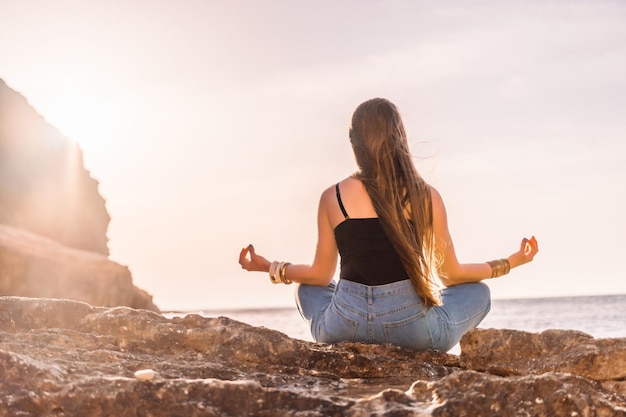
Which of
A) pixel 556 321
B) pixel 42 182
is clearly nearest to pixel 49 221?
pixel 42 182

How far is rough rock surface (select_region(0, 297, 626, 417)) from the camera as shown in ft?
7.72

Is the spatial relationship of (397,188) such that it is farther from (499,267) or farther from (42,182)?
(42,182)

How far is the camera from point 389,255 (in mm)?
4465

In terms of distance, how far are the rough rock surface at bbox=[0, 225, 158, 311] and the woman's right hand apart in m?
19.8

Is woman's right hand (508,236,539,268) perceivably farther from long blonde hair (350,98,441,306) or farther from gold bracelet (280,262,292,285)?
gold bracelet (280,262,292,285)

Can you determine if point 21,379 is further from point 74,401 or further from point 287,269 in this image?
point 287,269

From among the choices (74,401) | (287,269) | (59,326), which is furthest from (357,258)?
(74,401)

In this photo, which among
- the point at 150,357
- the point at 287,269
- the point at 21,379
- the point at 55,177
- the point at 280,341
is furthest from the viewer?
the point at 55,177

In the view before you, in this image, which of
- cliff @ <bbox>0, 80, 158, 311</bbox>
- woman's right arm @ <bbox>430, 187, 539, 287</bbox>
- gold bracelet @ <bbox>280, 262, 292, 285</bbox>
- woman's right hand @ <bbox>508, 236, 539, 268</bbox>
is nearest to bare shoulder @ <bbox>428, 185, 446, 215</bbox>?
woman's right arm @ <bbox>430, 187, 539, 287</bbox>

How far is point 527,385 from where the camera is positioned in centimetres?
239

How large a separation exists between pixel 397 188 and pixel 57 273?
2166 centimetres

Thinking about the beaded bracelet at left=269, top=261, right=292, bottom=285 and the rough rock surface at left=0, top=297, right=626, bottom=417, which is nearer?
the rough rock surface at left=0, top=297, right=626, bottom=417

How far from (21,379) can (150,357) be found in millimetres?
1038

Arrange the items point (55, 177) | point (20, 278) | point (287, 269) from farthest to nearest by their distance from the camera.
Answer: point (55, 177) < point (20, 278) < point (287, 269)
